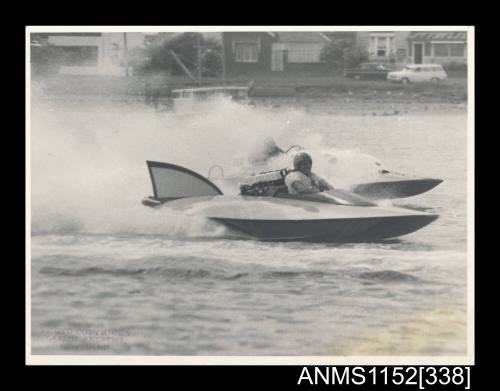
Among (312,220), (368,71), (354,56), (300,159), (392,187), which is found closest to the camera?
(312,220)

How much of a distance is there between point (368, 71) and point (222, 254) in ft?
7.03

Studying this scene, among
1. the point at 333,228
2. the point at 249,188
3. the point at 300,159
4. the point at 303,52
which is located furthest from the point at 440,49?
the point at 249,188

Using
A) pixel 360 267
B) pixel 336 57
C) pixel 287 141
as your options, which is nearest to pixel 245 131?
pixel 287 141

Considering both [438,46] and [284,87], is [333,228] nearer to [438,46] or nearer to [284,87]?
[284,87]

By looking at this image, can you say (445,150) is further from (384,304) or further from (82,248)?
(82,248)

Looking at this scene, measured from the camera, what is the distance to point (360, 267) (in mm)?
7832

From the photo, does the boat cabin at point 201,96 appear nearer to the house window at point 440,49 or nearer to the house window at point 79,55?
the house window at point 79,55

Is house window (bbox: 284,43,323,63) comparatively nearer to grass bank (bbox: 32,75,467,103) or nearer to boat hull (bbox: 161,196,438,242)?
grass bank (bbox: 32,75,467,103)

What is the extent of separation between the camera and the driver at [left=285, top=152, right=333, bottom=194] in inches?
314

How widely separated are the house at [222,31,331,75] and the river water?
0.40 m

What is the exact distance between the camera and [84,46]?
8062 mm

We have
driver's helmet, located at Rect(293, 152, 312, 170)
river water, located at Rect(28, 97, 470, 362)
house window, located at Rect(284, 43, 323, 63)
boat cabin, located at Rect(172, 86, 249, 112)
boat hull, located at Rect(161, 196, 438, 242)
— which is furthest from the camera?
boat cabin, located at Rect(172, 86, 249, 112)

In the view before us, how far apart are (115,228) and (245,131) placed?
1.43 metres

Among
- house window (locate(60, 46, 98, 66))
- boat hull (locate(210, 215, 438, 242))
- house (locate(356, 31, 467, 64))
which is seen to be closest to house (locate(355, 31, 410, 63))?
house (locate(356, 31, 467, 64))
